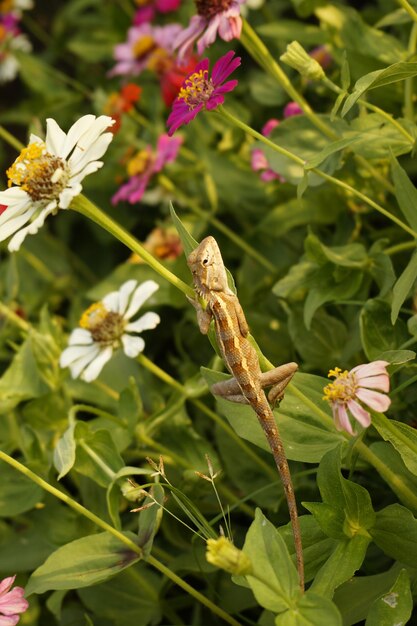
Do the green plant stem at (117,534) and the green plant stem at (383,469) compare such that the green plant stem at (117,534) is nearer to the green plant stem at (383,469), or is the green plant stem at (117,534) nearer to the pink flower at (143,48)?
the green plant stem at (383,469)

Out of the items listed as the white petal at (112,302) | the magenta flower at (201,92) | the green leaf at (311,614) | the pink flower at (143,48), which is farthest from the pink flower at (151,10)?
the green leaf at (311,614)

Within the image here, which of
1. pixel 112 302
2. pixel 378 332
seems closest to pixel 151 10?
pixel 112 302

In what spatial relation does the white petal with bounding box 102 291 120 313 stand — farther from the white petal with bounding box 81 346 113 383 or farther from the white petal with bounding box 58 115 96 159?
the white petal with bounding box 58 115 96 159

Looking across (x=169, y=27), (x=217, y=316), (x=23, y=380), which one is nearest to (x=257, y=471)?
(x=23, y=380)

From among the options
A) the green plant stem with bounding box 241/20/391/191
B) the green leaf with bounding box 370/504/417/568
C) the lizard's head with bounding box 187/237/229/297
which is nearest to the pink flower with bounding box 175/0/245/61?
the green plant stem with bounding box 241/20/391/191

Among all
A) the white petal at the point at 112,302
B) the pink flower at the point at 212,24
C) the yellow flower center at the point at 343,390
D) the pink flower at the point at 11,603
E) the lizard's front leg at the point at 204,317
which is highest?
the pink flower at the point at 212,24

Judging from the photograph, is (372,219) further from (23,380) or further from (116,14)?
(116,14)

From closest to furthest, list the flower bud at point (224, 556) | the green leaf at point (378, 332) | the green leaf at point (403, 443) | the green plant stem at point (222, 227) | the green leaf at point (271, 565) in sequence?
the flower bud at point (224, 556), the green leaf at point (271, 565), the green leaf at point (403, 443), the green leaf at point (378, 332), the green plant stem at point (222, 227)

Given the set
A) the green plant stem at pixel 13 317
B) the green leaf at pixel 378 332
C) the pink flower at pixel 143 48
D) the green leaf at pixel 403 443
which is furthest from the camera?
the pink flower at pixel 143 48

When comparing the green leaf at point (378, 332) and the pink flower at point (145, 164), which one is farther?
the pink flower at point (145, 164)
